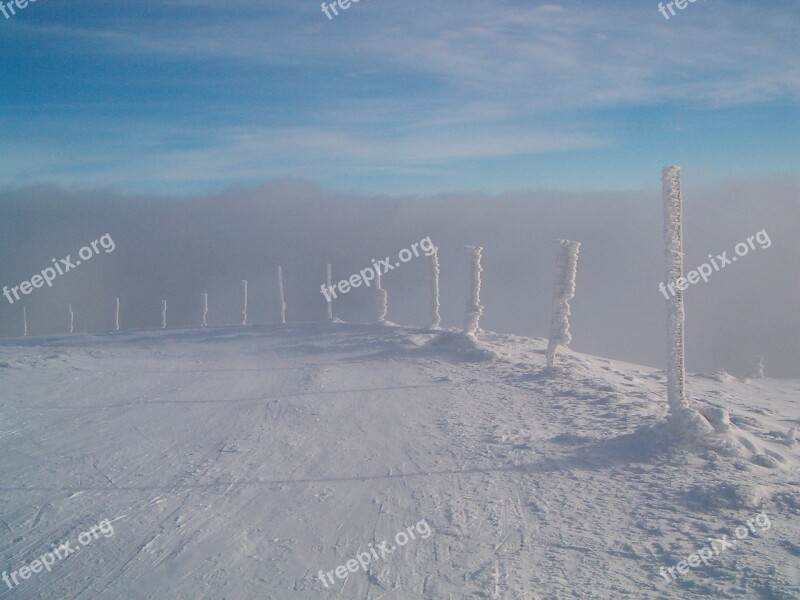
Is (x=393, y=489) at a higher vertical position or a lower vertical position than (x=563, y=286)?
lower

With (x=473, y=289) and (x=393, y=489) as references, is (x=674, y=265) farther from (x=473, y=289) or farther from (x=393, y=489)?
(x=473, y=289)

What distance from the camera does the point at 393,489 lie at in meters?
8.82

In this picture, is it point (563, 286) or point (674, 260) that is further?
point (563, 286)

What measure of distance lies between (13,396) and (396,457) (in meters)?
10.3

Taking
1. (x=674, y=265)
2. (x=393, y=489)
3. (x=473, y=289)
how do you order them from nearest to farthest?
(x=393, y=489) < (x=674, y=265) < (x=473, y=289)

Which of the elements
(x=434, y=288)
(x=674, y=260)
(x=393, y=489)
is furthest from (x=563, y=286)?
(x=434, y=288)

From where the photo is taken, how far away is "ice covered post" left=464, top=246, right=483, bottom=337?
21562 mm

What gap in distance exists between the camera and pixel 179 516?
7.85m

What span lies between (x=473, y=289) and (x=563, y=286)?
6122 millimetres

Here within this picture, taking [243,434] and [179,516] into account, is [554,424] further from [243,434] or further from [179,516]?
[179,516]

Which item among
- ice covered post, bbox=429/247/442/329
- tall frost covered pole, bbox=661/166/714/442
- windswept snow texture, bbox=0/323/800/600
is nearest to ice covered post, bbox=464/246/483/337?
ice covered post, bbox=429/247/442/329

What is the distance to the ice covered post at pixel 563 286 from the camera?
15758mm

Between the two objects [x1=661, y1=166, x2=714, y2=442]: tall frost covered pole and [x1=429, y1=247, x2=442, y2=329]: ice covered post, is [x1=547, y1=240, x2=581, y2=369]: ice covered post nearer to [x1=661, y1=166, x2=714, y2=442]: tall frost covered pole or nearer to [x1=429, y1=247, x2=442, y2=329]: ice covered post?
[x1=661, y1=166, x2=714, y2=442]: tall frost covered pole

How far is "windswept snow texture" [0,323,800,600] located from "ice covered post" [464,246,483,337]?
5400 mm
